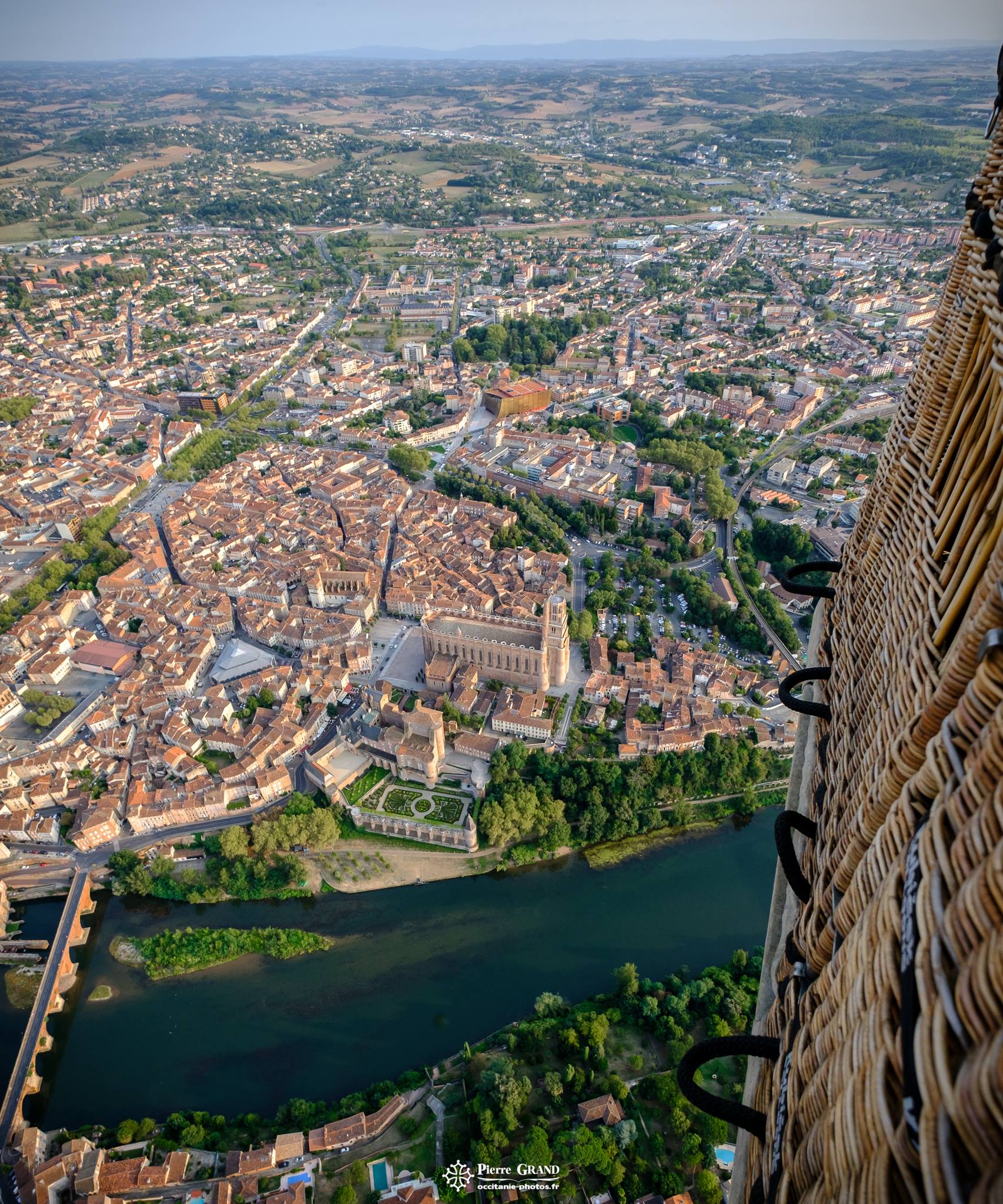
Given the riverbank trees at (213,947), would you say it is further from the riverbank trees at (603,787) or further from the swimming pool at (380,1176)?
the riverbank trees at (603,787)

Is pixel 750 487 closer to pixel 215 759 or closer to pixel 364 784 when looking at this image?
pixel 364 784

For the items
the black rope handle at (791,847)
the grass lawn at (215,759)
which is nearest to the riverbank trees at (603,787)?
the grass lawn at (215,759)

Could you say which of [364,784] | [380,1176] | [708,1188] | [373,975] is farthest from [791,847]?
[364,784]

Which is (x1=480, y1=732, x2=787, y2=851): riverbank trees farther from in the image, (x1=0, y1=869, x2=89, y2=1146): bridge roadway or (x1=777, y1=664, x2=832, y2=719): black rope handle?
(x1=777, y1=664, x2=832, y2=719): black rope handle

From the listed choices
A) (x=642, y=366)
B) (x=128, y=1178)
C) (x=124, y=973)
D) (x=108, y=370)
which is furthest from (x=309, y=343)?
(x=128, y=1178)

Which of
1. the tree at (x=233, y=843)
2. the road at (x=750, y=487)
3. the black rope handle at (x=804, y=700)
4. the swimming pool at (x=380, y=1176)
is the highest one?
the black rope handle at (x=804, y=700)
